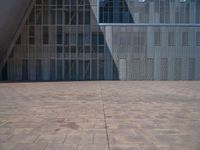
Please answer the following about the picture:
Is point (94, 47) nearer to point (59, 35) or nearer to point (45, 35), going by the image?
point (59, 35)

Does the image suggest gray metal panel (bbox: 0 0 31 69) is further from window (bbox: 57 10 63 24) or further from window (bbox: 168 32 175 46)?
window (bbox: 168 32 175 46)

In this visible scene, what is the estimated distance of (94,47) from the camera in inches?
1037

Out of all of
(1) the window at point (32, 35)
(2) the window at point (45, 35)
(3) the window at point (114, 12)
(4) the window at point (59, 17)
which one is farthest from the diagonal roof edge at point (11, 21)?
(3) the window at point (114, 12)

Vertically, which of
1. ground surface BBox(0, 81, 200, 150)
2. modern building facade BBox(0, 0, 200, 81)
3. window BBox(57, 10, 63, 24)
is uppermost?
window BBox(57, 10, 63, 24)

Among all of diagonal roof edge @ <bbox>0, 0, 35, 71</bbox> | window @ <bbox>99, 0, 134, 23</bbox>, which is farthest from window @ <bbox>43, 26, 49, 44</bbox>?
window @ <bbox>99, 0, 134, 23</bbox>

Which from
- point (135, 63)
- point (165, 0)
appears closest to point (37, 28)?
point (135, 63)

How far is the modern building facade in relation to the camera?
2612 cm

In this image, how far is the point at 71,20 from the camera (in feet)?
86.6

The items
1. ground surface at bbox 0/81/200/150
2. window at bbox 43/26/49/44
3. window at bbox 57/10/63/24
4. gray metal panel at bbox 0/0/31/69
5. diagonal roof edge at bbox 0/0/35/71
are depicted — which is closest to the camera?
ground surface at bbox 0/81/200/150

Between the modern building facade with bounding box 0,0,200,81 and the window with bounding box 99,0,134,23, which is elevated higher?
the window with bounding box 99,0,134,23

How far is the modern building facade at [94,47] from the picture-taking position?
85.7ft

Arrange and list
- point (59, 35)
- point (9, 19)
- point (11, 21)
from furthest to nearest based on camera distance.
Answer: point (59, 35)
point (11, 21)
point (9, 19)

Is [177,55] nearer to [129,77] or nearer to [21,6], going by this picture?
[129,77]

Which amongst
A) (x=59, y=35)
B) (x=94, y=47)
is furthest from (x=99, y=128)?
(x=59, y=35)
